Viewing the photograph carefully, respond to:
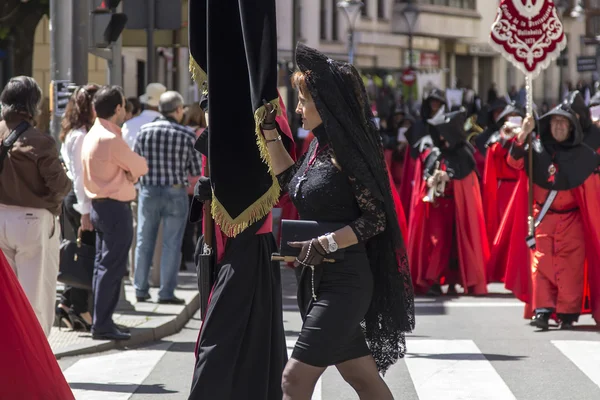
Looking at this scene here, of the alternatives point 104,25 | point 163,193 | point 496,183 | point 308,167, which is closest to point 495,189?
point 496,183

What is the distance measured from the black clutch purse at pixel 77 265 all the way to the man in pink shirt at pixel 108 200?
202mm

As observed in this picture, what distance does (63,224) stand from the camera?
35.3ft

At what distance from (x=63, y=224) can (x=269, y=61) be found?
5.24 meters

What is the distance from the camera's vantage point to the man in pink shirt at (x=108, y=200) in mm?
9727

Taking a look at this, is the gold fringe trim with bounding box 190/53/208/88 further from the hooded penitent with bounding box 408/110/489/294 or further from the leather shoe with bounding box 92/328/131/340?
the hooded penitent with bounding box 408/110/489/294

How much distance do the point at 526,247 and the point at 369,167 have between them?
6.30 m

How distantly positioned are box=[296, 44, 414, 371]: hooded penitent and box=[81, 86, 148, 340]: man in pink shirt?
4093 mm

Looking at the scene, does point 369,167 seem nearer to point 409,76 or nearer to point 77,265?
point 77,265

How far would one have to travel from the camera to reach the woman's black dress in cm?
567

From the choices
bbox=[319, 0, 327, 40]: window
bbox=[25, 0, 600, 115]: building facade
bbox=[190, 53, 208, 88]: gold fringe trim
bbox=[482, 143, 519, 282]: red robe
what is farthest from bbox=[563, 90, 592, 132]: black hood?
bbox=[319, 0, 327, 40]: window

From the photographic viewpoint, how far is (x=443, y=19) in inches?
2253

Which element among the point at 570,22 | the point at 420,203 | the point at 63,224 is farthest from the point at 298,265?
the point at 570,22

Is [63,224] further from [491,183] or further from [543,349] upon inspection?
[491,183]

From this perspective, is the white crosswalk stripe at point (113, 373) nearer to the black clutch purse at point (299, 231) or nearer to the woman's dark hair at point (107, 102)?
the woman's dark hair at point (107, 102)
